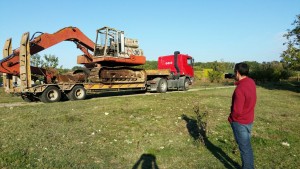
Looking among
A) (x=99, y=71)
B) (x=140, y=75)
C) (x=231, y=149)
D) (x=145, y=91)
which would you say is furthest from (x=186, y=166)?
(x=145, y=91)

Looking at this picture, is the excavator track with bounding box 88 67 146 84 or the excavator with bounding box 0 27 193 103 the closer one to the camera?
the excavator with bounding box 0 27 193 103

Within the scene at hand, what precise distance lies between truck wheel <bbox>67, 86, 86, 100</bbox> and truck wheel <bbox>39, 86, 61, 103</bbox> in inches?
29.6

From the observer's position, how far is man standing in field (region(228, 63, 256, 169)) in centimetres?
507

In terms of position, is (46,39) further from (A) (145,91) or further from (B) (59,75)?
(A) (145,91)

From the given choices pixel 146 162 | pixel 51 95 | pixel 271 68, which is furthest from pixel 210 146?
pixel 271 68

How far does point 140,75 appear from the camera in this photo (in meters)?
21.4

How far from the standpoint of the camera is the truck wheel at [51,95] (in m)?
Answer: 15.2

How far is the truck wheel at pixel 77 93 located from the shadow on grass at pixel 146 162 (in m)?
10.6

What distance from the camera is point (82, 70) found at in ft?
60.1

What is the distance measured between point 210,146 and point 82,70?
1268cm

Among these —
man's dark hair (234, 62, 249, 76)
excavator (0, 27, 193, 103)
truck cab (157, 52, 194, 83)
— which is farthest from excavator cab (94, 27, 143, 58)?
man's dark hair (234, 62, 249, 76)

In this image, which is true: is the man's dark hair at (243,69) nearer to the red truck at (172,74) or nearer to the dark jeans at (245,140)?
the dark jeans at (245,140)

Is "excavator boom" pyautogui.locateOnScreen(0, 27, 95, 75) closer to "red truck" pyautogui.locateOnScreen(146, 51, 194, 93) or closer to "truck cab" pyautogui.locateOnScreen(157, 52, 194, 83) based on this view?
"red truck" pyautogui.locateOnScreen(146, 51, 194, 93)

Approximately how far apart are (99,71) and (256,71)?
35817mm
